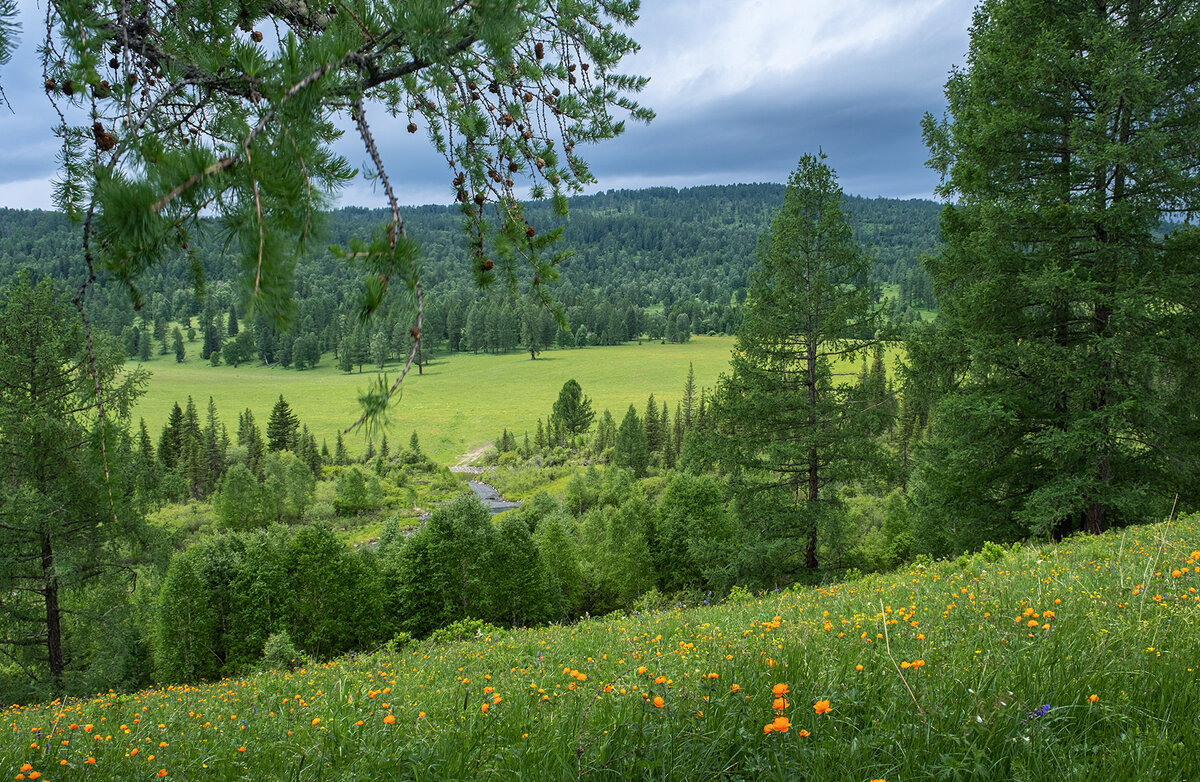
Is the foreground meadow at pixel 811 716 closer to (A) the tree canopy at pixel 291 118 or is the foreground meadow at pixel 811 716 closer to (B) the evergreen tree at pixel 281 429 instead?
(A) the tree canopy at pixel 291 118

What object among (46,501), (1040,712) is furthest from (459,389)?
(1040,712)

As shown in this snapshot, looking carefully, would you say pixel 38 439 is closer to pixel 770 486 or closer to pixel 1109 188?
pixel 770 486

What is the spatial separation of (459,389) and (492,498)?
43.5m

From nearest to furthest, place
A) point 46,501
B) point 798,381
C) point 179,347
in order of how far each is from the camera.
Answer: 1. point 46,501
2. point 798,381
3. point 179,347

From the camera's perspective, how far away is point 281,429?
7662 centimetres

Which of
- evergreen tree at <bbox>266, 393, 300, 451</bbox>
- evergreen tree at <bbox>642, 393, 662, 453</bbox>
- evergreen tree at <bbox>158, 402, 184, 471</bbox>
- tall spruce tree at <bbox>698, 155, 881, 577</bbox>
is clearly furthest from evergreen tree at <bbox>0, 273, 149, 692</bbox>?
evergreen tree at <bbox>642, 393, 662, 453</bbox>

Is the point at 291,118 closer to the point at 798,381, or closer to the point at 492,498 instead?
the point at 798,381

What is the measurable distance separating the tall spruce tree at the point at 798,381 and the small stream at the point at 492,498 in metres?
50.3

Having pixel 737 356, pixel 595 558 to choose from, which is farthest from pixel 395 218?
pixel 595 558

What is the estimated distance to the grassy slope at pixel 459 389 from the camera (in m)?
90.9

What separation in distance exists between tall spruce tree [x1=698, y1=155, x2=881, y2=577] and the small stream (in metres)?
50.3

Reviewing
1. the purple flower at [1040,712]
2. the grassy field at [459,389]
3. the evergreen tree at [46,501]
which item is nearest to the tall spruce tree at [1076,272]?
the purple flower at [1040,712]

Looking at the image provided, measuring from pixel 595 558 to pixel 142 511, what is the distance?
25509 mm

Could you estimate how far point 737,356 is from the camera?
17.0 m
